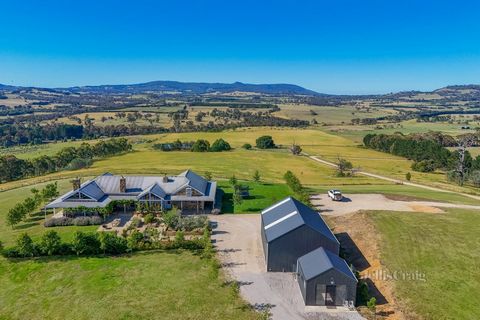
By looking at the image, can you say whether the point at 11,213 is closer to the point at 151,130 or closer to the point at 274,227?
the point at 274,227

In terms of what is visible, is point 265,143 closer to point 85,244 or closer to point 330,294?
point 85,244

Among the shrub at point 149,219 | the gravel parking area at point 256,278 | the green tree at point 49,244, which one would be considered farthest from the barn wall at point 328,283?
the green tree at point 49,244

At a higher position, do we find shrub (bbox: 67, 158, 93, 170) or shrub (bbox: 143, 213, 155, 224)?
shrub (bbox: 143, 213, 155, 224)

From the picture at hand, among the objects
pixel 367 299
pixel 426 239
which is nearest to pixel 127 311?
pixel 367 299

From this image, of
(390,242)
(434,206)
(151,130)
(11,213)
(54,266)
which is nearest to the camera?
(54,266)

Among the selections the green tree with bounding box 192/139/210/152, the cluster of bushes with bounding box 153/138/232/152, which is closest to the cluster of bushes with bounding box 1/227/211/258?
the green tree with bounding box 192/139/210/152

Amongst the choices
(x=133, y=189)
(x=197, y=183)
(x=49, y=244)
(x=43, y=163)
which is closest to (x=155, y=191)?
(x=133, y=189)

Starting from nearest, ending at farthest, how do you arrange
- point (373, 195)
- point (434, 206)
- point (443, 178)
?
1. point (434, 206)
2. point (373, 195)
3. point (443, 178)

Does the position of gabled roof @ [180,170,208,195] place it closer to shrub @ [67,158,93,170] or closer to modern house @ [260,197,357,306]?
modern house @ [260,197,357,306]
